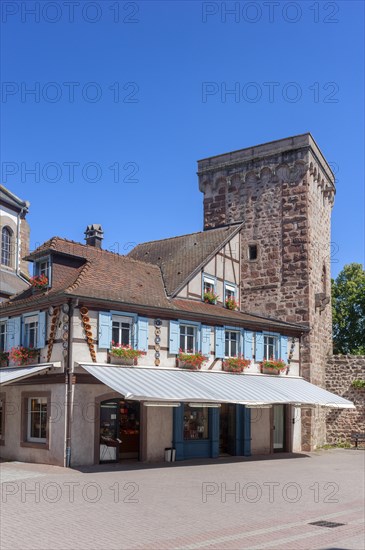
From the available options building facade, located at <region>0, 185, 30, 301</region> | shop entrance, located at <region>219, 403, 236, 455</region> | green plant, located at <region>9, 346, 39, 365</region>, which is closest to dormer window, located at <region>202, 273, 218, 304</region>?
shop entrance, located at <region>219, 403, 236, 455</region>

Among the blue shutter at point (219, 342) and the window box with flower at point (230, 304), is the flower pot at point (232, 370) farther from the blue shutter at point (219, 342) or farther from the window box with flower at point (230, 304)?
the window box with flower at point (230, 304)

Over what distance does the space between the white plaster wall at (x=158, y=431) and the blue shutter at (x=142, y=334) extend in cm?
179

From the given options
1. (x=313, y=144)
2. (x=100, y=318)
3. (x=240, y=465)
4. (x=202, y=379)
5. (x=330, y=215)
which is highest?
(x=313, y=144)

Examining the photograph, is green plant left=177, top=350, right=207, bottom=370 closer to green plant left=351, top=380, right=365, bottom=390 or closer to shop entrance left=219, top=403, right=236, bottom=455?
shop entrance left=219, top=403, right=236, bottom=455

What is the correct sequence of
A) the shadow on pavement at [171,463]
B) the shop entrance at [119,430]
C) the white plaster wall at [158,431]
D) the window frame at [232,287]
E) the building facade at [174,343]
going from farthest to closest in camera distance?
the window frame at [232,287], the white plaster wall at [158,431], the shop entrance at [119,430], the building facade at [174,343], the shadow on pavement at [171,463]

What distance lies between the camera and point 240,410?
2336cm

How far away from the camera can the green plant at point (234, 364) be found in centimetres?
2272

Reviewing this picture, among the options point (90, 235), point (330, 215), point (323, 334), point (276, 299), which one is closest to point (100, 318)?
point (90, 235)

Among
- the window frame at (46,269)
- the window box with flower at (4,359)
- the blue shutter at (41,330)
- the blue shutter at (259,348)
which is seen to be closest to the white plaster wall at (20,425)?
the window box with flower at (4,359)

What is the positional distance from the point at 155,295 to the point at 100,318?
11.7ft

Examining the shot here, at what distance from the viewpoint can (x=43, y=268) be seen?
2119 cm

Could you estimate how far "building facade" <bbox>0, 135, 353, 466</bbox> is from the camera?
18.5 m

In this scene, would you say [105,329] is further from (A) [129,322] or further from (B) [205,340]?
(B) [205,340]

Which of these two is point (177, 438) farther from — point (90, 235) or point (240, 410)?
point (90, 235)
